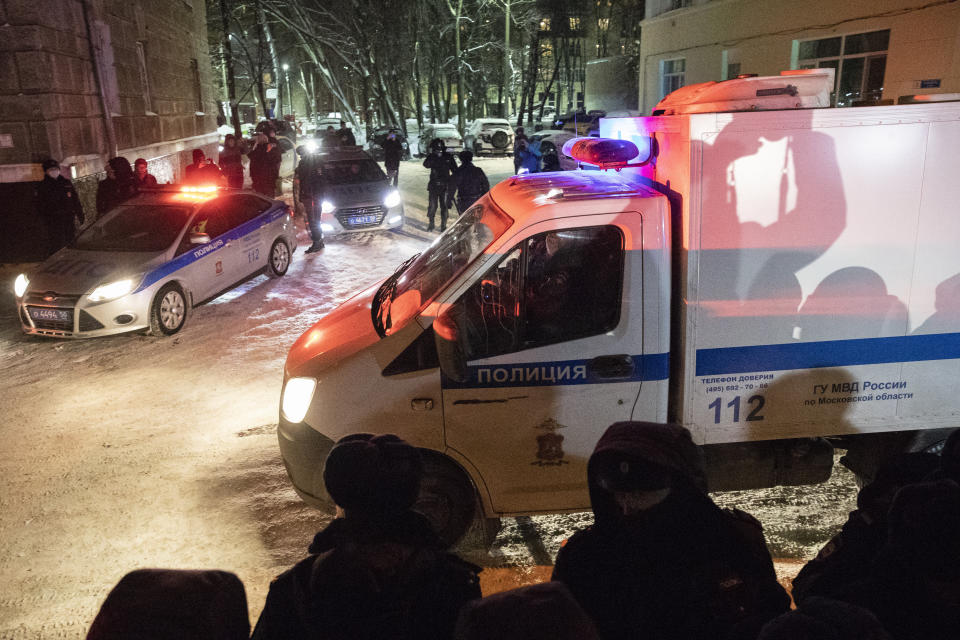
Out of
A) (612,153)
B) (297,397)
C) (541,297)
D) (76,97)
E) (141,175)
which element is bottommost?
(297,397)

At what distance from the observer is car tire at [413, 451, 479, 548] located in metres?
3.46

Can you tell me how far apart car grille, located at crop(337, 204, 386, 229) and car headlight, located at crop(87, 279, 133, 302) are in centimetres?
553

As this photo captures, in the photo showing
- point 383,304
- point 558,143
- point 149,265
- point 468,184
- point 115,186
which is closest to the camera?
point 383,304

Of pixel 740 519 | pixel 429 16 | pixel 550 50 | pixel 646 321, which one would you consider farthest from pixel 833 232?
pixel 550 50

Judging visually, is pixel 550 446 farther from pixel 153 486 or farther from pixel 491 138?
pixel 491 138

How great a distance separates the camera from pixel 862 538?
2096 millimetres

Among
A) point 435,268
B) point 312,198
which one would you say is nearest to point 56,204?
point 312,198

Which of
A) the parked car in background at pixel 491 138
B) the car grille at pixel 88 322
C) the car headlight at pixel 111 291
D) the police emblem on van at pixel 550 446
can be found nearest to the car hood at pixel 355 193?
the car headlight at pixel 111 291

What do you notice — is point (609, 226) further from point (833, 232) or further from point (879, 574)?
point (879, 574)

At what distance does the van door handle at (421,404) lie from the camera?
131 inches

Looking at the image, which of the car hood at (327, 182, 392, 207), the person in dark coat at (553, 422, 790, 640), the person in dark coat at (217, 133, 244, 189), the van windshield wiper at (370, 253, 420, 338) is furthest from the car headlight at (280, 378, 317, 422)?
the person in dark coat at (217, 133, 244, 189)

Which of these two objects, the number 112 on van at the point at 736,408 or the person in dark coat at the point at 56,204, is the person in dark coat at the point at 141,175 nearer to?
the person in dark coat at the point at 56,204

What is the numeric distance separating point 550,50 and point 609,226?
67450mm

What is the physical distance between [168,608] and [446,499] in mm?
2278
